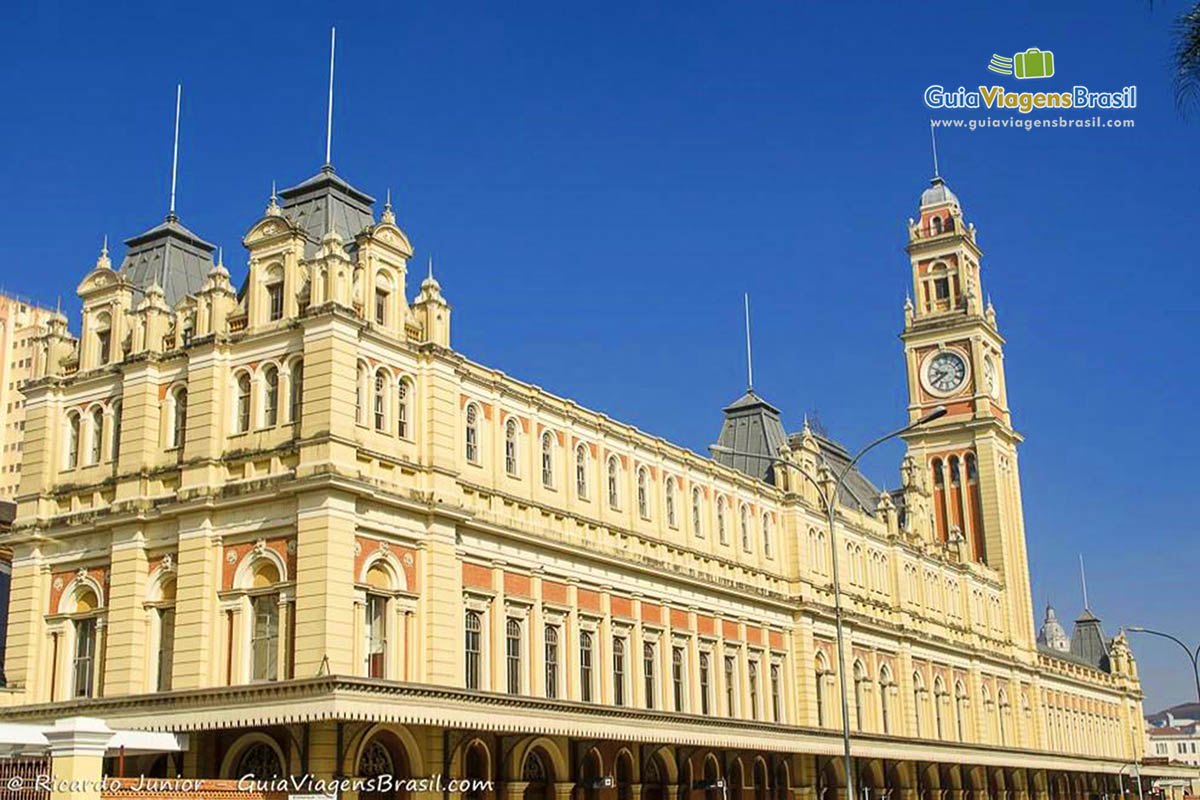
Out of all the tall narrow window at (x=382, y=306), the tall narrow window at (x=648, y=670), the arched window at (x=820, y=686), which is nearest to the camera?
the tall narrow window at (x=382, y=306)

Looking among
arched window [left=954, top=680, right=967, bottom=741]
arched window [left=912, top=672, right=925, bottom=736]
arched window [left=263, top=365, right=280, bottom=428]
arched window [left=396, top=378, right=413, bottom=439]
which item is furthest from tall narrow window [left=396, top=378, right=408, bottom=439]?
arched window [left=954, top=680, right=967, bottom=741]

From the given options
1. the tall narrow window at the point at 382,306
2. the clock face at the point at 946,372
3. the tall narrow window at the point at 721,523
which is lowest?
the tall narrow window at the point at 721,523

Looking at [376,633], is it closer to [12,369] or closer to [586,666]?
[586,666]

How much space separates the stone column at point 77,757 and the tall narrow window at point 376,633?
10.6m

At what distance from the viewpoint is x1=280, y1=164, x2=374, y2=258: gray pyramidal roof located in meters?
42.4

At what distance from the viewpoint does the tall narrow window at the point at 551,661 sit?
43.8m

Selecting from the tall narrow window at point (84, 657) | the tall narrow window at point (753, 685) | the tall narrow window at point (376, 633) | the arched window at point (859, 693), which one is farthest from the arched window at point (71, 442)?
the arched window at point (859, 693)

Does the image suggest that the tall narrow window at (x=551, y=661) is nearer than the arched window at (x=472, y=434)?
No

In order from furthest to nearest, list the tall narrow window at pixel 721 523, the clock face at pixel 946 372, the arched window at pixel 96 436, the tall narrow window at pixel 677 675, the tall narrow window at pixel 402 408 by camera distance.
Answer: the clock face at pixel 946 372 → the tall narrow window at pixel 721 523 → the tall narrow window at pixel 677 675 → the arched window at pixel 96 436 → the tall narrow window at pixel 402 408

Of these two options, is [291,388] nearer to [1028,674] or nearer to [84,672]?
[84,672]

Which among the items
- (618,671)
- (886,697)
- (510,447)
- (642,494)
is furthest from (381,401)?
(886,697)

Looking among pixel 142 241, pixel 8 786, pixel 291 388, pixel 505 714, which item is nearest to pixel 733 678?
pixel 505 714

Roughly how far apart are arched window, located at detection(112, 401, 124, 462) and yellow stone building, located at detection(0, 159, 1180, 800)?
125 mm

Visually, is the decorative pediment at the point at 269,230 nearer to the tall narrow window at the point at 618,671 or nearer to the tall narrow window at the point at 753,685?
the tall narrow window at the point at 618,671
